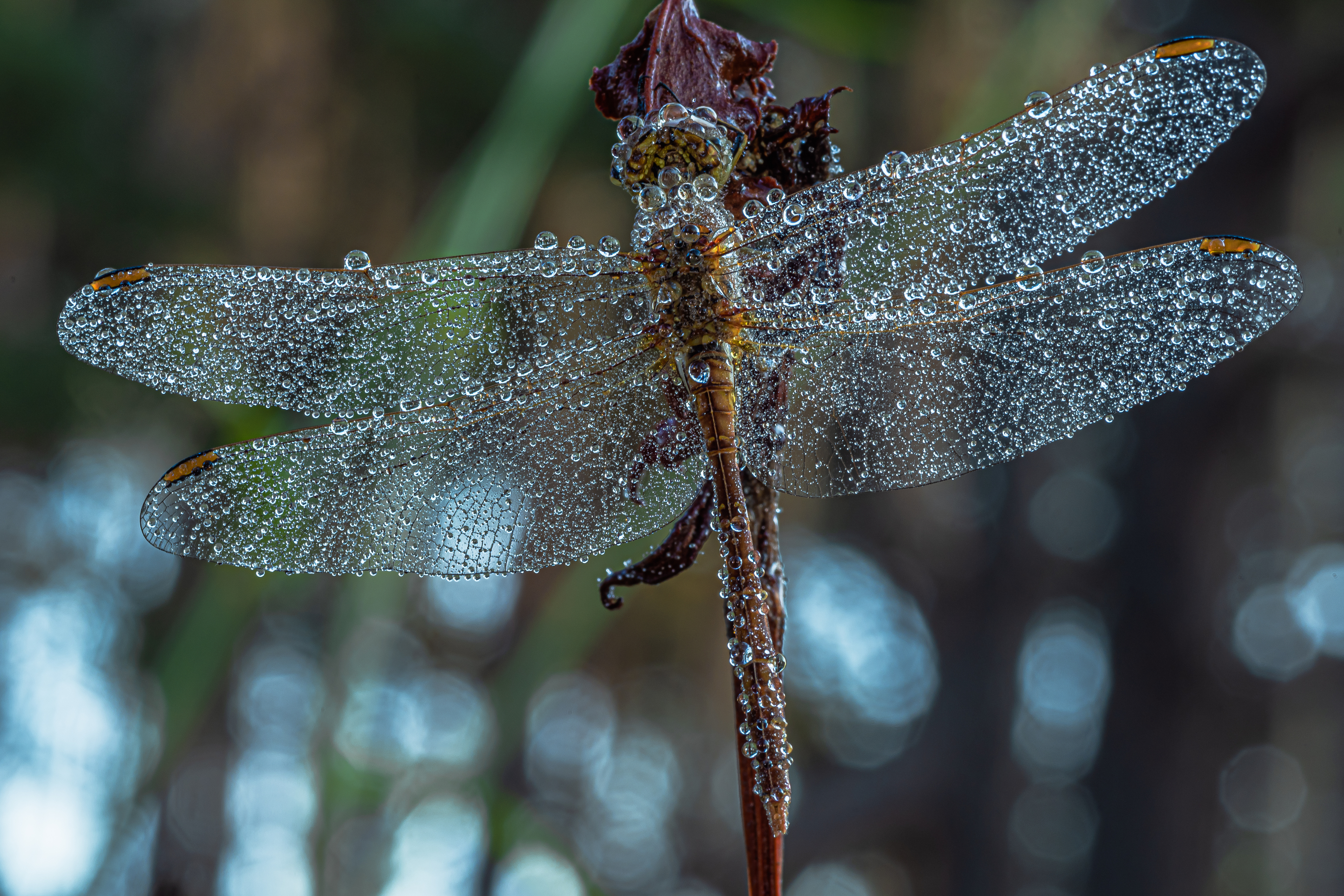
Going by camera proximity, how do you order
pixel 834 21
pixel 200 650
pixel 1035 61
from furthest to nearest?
1. pixel 1035 61
2. pixel 834 21
3. pixel 200 650

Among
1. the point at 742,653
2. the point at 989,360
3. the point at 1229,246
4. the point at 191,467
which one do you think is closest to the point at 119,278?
the point at 191,467

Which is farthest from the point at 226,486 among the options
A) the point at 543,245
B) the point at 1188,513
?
the point at 1188,513

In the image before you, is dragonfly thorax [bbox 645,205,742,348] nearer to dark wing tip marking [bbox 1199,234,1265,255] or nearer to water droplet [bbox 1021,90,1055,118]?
water droplet [bbox 1021,90,1055,118]

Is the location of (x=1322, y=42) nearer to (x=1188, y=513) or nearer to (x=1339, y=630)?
(x=1188, y=513)

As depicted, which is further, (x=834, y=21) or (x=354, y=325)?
(x=834, y=21)

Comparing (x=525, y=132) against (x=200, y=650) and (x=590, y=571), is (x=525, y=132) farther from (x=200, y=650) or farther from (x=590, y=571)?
(x=200, y=650)

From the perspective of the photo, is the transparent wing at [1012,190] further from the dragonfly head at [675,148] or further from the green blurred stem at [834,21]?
the green blurred stem at [834,21]

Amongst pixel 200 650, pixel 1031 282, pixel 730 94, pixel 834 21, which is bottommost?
pixel 200 650
